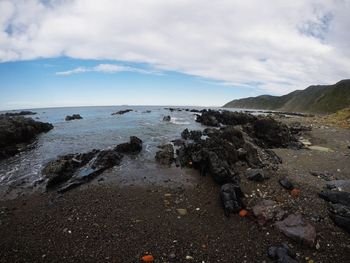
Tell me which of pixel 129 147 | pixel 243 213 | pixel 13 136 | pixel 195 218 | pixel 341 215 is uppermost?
pixel 13 136

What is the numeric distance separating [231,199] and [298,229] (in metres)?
2.80

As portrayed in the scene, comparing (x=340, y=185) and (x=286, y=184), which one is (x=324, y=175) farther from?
(x=286, y=184)

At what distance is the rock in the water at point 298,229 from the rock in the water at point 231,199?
1705mm

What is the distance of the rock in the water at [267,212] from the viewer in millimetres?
9961

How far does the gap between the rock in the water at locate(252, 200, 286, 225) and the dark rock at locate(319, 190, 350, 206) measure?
243cm

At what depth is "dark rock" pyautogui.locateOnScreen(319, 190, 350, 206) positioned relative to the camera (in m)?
10.8

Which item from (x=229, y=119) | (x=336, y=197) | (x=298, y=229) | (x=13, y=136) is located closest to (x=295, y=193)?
(x=336, y=197)

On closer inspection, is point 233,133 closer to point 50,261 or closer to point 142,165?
point 142,165

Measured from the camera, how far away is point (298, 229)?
29.8 ft

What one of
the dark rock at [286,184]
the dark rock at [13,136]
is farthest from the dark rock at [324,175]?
the dark rock at [13,136]

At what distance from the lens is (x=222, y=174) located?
13.6 m

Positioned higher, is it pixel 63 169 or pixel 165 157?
pixel 165 157

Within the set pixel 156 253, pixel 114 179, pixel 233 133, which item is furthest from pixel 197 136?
pixel 156 253

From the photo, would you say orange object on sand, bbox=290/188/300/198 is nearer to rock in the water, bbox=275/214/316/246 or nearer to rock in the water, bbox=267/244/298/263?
rock in the water, bbox=275/214/316/246
